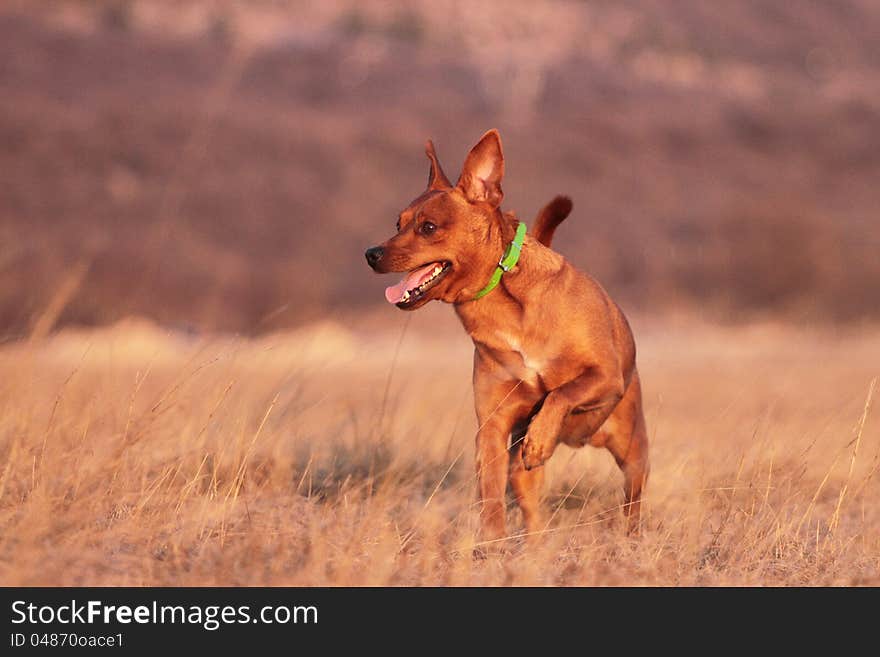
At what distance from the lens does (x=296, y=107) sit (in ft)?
135

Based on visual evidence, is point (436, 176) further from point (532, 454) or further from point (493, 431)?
point (532, 454)

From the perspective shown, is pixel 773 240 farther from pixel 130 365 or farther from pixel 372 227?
pixel 130 365

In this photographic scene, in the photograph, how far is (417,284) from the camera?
15.2 feet

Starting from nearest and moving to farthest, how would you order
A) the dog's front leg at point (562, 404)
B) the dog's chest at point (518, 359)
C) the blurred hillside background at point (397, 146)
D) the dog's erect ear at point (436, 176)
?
the dog's front leg at point (562, 404) < the dog's chest at point (518, 359) < the dog's erect ear at point (436, 176) < the blurred hillside background at point (397, 146)

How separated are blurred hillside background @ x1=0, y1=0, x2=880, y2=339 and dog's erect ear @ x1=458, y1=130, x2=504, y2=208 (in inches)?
617

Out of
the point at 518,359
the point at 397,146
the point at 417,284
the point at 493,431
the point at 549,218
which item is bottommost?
the point at 493,431

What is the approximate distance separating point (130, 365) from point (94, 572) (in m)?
9.13

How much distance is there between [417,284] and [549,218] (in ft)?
2.77

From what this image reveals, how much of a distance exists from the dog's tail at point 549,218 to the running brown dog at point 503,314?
0.26 meters

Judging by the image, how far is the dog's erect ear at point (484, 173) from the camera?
4.76 metres

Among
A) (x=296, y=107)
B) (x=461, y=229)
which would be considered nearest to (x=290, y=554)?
(x=461, y=229)

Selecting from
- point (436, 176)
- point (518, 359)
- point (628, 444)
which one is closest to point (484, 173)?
point (436, 176)

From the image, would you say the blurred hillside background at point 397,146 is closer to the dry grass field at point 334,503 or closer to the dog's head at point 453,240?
the dry grass field at point 334,503

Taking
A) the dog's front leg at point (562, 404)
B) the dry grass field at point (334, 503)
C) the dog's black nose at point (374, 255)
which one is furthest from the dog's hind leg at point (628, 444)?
the dog's black nose at point (374, 255)
